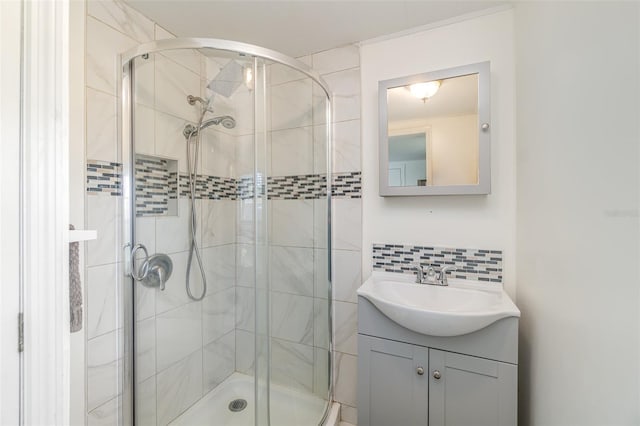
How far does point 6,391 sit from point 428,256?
1527mm

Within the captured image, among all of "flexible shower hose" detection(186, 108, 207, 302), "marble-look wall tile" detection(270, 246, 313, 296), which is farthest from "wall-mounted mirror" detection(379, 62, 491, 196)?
"flexible shower hose" detection(186, 108, 207, 302)

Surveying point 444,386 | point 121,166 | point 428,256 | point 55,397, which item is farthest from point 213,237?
point 444,386

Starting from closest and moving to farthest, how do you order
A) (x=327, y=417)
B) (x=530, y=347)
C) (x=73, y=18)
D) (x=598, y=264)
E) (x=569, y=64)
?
(x=598, y=264) → (x=569, y=64) → (x=73, y=18) → (x=530, y=347) → (x=327, y=417)

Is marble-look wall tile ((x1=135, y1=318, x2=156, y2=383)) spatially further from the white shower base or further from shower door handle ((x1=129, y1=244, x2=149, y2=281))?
Answer: the white shower base

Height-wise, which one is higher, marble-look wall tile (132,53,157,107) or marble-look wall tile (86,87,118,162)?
marble-look wall tile (132,53,157,107)

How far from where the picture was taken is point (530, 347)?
3.93ft

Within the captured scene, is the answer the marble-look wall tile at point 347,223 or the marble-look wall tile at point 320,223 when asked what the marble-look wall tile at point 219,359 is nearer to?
the marble-look wall tile at point 320,223

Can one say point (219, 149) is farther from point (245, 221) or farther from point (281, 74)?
point (281, 74)

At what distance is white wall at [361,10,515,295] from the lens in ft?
4.54

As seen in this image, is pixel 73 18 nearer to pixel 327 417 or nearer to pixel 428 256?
pixel 428 256

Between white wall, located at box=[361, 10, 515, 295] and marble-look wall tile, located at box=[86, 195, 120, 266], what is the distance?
125 centimetres

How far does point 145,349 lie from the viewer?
133 centimetres

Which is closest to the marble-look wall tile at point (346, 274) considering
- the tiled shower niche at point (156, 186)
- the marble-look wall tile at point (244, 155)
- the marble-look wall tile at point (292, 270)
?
the marble-look wall tile at point (292, 270)

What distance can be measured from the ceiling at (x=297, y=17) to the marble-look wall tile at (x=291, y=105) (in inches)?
11.8
